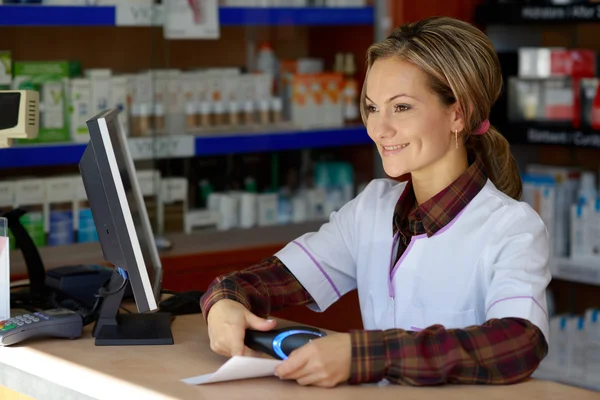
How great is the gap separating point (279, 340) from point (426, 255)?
0.39 metres

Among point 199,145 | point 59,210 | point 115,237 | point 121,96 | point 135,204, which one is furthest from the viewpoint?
point 199,145

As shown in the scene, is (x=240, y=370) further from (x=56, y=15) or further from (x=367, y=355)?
(x=56, y=15)

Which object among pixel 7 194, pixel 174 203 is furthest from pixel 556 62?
pixel 7 194

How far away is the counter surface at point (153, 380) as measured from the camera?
1674 millimetres

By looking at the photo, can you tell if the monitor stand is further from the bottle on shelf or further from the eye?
the bottle on shelf

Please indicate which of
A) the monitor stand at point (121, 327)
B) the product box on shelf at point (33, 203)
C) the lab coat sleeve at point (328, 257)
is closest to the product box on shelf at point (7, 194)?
the product box on shelf at point (33, 203)

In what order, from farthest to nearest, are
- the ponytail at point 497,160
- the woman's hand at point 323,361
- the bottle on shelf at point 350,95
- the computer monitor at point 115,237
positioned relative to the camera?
the bottle on shelf at point 350,95 < the ponytail at point 497,160 < the computer monitor at point 115,237 < the woman's hand at point 323,361

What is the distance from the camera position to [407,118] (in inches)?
78.9

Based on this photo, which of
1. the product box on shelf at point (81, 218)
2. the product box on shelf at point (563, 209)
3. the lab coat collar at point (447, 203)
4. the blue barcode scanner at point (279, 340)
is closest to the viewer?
the blue barcode scanner at point (279, 340)

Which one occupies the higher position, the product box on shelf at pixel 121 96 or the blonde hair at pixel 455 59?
the blonde hair at pixel 455 59

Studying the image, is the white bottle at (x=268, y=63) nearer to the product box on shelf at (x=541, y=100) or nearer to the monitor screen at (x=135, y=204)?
the product box on shelf at (x=541, y=100)

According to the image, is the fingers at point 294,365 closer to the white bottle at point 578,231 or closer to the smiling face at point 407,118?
the smiling face at point 407,118

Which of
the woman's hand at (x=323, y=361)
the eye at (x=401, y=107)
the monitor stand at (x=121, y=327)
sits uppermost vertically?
the eye at (x=401, y=107)

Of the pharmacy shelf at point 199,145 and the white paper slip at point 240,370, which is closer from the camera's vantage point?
the white paper slip at point 240,370
